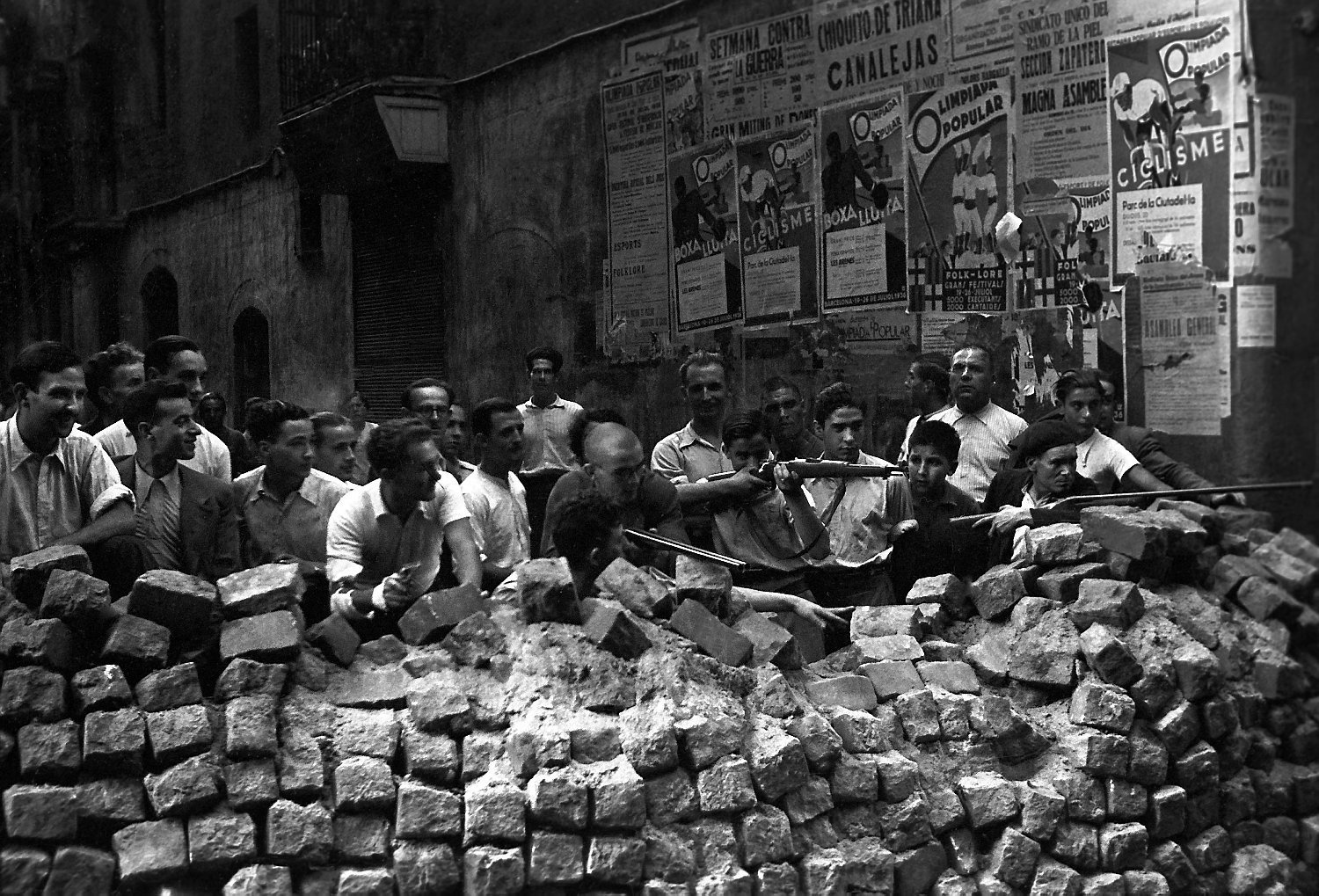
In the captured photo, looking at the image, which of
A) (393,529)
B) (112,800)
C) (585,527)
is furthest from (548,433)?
(112,800)

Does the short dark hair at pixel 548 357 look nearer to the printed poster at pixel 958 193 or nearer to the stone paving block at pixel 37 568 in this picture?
the printed poster at pixel 958 193

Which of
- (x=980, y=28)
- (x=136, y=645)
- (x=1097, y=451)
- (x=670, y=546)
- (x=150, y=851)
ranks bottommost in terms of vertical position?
(x=150, y=851)

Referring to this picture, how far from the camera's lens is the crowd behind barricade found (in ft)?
12.7

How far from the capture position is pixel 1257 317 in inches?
162

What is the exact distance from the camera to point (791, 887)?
3.41m

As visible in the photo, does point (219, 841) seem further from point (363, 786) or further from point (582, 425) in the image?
point (582, 425)

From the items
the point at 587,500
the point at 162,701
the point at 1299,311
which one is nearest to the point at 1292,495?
the point at 1299,311

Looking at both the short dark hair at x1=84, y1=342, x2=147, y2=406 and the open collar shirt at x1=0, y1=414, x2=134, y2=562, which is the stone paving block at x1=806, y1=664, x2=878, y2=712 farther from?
the short dark hair at x1=84, y1=342, x2=147, y2=406

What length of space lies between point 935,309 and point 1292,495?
224 cm

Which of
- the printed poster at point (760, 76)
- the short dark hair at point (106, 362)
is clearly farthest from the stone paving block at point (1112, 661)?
the short dark hair at point (106, 362)

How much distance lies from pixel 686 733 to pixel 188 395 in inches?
91.4

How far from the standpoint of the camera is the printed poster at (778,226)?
6.34 metres

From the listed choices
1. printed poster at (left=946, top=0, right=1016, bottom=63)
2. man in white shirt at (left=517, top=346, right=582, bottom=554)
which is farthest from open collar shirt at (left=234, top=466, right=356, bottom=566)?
printed poster at (left=946, top=0, right=1016, bottom=63)

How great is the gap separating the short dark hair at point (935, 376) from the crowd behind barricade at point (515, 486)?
0.08 metres
